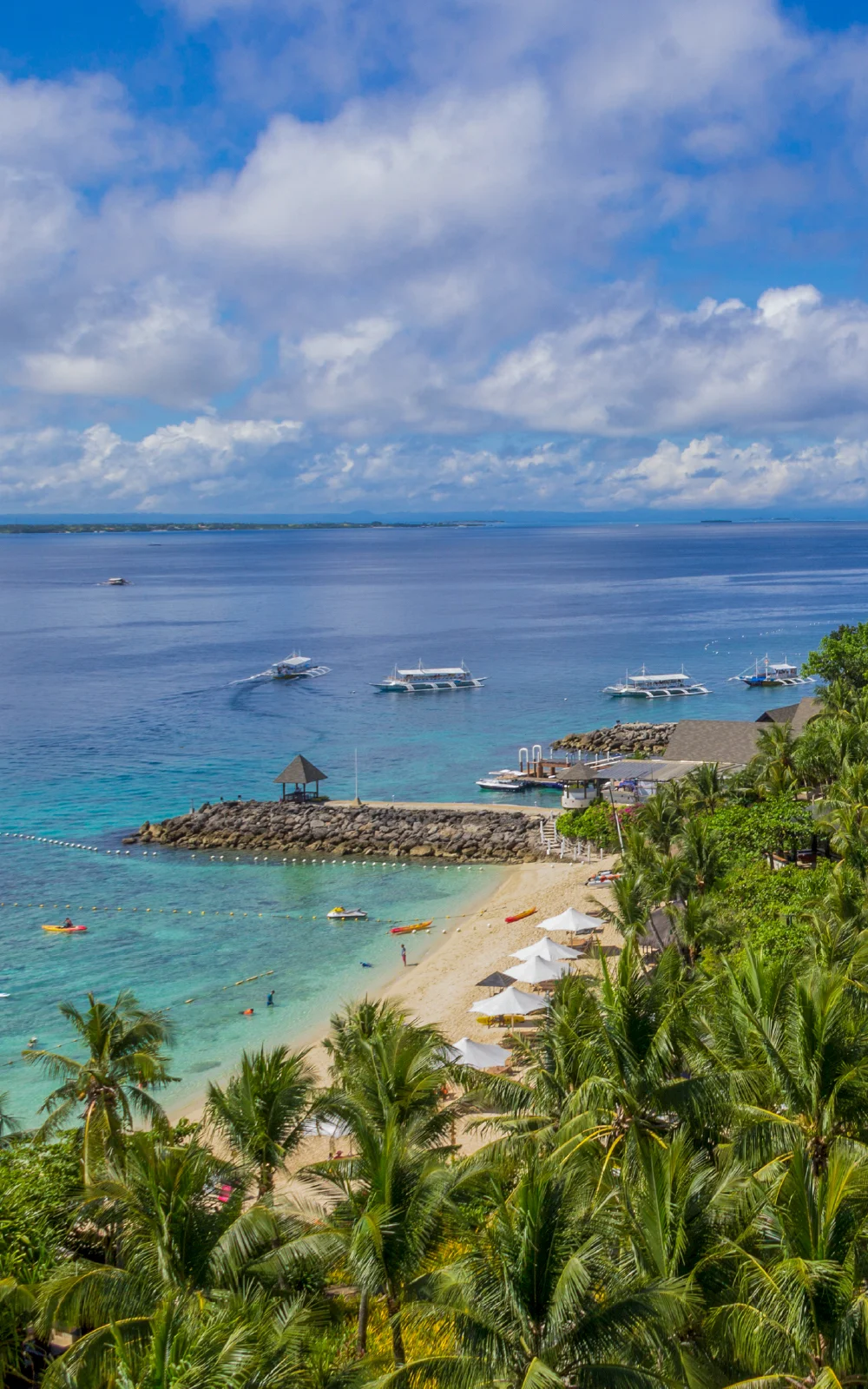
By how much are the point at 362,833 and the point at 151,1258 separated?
35930 mm

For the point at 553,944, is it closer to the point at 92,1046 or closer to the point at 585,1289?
the point at 92,1046

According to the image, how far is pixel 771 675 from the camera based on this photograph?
8881 centimetres

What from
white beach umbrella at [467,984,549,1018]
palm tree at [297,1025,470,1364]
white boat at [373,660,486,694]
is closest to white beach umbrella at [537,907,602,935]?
white beach umbrella at [467,984,549,1018]

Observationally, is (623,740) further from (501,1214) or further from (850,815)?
(501,1214)

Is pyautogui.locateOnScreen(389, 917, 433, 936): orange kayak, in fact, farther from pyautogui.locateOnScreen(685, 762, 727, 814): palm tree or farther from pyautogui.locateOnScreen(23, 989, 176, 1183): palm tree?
pyautogui.locateOnScreen(23, 989, 176, 1183): palm tree

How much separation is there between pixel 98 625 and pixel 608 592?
8247cm

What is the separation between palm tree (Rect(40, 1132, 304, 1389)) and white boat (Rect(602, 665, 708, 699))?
7297 centimetres

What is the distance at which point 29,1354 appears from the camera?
13.4m

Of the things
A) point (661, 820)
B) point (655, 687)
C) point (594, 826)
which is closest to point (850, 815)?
point (661, 820)

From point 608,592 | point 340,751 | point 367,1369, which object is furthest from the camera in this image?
point 608,592

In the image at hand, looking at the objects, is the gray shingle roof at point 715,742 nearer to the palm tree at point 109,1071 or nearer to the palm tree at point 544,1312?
the palm tree at point 109,1071

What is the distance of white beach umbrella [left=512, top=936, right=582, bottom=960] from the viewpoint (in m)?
30.2

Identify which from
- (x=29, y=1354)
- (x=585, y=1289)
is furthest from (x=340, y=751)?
(x=585, y=1289)

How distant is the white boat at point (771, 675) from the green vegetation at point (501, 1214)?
2742 inches
